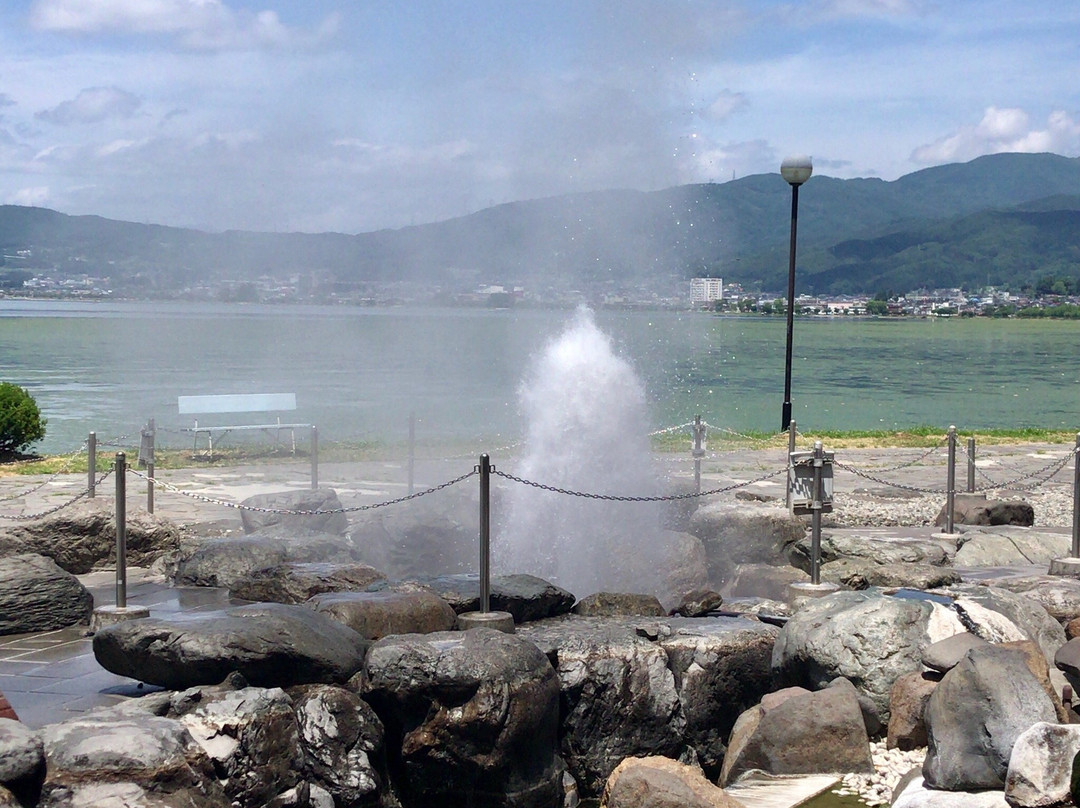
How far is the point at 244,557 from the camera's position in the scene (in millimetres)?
10102

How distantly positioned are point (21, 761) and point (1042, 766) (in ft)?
15.7

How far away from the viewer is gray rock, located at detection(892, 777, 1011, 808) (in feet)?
21.2

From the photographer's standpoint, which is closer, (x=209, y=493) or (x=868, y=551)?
(x=868, y=551)

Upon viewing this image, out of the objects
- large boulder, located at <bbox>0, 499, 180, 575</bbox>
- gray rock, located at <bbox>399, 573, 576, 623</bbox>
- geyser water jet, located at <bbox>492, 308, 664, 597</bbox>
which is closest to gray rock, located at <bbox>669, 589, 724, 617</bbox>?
gray rock, located at <bbox>399, 573, 576, 623</bbox>

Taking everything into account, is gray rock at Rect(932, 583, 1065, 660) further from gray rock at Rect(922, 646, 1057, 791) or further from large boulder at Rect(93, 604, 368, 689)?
large boulder at Rect(93, 604, 368, 689)

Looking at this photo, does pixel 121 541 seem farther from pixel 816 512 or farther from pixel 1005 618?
pixel 1005 618

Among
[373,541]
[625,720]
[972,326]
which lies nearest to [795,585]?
[625,720]

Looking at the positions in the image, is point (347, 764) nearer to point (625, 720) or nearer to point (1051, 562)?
point (625, 720)

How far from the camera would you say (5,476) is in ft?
56.3

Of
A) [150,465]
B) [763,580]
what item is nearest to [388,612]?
[763,580]

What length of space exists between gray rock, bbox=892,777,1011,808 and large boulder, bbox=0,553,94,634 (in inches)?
214

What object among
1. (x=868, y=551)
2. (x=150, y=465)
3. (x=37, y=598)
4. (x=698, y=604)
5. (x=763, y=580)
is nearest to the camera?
(x=37, y=598)

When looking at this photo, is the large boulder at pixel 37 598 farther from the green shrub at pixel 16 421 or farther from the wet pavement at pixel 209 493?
the green shrub at pixel 16 421

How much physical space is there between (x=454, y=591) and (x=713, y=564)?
3427 millimetres
